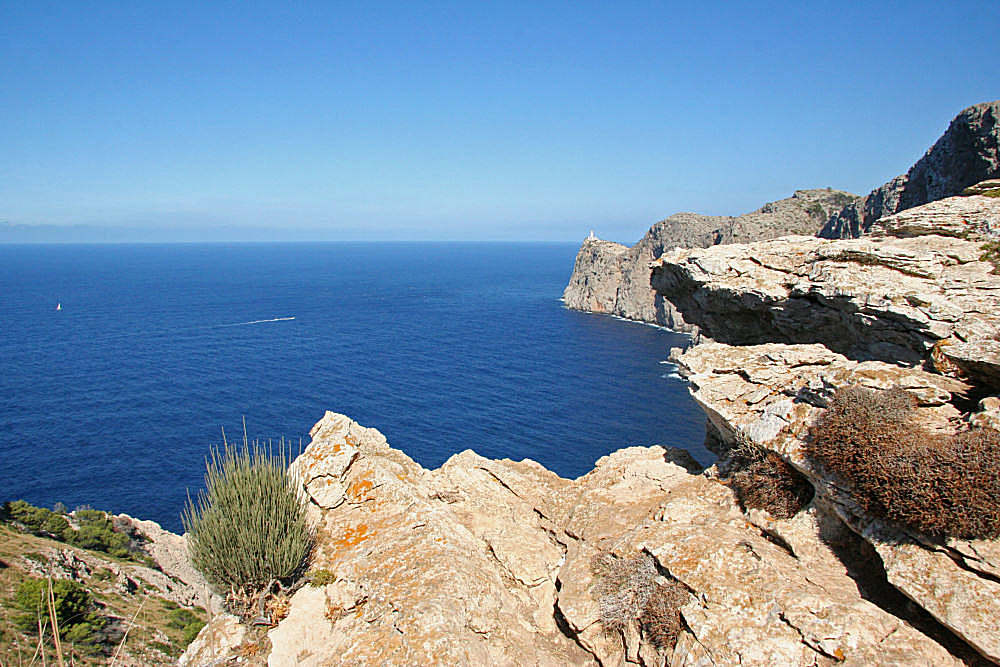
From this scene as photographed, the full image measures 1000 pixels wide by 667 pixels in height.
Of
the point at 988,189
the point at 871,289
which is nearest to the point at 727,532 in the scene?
the point at 871,289

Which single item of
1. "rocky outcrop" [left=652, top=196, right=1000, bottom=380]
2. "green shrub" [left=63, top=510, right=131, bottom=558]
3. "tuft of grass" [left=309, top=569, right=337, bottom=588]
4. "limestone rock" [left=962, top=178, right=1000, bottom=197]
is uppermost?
"limestone rock" [left=962, top=178, right=1000, bottom=197]

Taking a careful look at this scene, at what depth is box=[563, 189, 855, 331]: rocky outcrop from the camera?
135625mm

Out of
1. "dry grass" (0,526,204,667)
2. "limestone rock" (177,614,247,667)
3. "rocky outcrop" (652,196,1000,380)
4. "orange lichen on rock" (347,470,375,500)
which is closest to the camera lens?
"limestone rock" (177,614,247,667)

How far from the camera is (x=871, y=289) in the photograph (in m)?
15.6

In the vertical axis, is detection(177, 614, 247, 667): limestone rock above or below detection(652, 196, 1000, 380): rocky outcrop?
below

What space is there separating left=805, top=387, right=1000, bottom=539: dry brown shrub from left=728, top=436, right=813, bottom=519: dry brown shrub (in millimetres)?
929

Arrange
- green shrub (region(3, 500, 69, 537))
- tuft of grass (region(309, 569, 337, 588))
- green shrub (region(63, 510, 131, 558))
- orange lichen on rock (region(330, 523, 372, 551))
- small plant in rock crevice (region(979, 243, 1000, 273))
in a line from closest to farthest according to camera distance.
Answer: tuft of grass (region(309, 569, 337, 588)) → orange lichen on rock (region(330, 523, 372, 551)) → small plant in rock crevice (region(979, 243, 1000, 273)) → green shrub (region(3, 500, 69, 537)) → green shrub (region(63, 510, 131, 558))

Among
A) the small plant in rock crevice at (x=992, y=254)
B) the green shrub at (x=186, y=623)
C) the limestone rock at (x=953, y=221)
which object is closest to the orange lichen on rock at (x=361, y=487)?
the small plant in rock crevice at (x=992, y=254)

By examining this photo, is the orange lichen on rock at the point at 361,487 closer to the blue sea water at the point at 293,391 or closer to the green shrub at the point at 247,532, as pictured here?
the green shrub at the point at 247,532

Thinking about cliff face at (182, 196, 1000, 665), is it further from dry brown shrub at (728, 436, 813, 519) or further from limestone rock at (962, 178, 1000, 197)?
limestone rock at (962, 178, 1000, 197)

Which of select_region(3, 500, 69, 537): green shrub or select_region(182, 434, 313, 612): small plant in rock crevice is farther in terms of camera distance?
select_region(3, 500, 69, 537): green shrub

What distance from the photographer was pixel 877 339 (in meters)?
15.3

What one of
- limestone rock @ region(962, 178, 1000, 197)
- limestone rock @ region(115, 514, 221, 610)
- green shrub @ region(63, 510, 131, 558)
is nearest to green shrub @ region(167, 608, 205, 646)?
limestone rock @ region(115, 514, 221, 610)

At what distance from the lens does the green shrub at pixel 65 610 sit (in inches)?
1058
